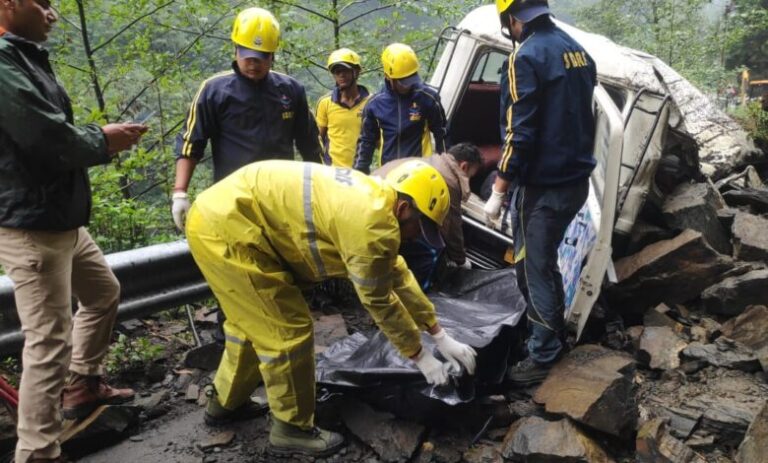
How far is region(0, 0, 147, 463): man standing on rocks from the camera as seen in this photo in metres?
1.95

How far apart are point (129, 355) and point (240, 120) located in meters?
1.38

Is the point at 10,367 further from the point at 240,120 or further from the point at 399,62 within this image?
the point at 399,62

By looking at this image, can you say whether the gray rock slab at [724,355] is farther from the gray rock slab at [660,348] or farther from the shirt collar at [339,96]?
the shirt collar at [339,96]

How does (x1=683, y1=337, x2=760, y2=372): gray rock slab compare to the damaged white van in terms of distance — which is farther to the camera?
(x1=683, y1=337, x2=760, y2=372): gray rock slab

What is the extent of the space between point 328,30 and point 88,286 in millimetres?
5672

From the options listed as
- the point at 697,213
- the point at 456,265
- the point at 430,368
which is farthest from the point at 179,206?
the point at 697,213

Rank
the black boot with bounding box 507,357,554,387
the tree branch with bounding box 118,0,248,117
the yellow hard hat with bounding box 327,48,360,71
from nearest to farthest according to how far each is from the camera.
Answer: the black boot with bounding box 507,357,554,387
the yellow hard hat with bounding box 327,48,360,71
the tree branch with bounding box 118,0,248,117

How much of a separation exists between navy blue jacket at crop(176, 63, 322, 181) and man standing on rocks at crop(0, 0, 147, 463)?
0.70 metres

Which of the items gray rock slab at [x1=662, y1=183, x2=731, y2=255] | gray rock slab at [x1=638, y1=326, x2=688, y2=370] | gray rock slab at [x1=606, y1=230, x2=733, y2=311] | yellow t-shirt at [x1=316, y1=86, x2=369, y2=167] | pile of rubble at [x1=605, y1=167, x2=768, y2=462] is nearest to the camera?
pile of rubble at [x1=605, y1=167, x2=768, y2=462]

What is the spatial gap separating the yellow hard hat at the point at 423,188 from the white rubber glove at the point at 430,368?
1.81 ft

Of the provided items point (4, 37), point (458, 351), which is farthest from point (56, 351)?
point (458, 351)

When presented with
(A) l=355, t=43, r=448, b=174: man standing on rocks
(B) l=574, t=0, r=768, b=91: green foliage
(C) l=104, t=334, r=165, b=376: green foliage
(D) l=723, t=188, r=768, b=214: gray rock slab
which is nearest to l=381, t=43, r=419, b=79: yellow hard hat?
(A) l=355, t=43, r=448, b=174: man standing on rocks

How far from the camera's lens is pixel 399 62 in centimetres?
417

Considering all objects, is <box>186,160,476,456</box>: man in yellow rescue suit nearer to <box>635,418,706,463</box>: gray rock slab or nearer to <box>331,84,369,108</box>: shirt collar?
<box>635,418,706,463</box>: gray rock slab
